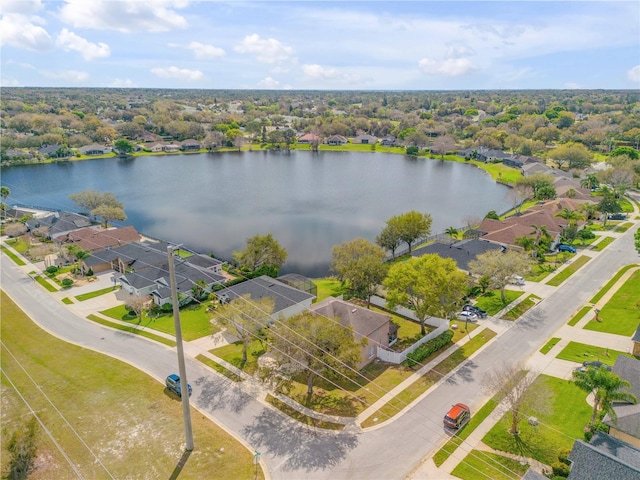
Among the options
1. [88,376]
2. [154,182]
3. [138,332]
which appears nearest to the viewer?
[88,376]

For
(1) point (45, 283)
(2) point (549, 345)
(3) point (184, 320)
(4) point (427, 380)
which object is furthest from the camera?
(1) point (45, 283)

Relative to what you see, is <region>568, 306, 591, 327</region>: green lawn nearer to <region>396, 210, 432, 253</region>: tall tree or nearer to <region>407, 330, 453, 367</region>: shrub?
<region>407, 330, 453, 367</region>: shrub

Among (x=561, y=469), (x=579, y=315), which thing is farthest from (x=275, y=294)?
(x=579, y=315)

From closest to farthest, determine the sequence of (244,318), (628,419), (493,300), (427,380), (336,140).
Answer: (628,419)
(427,380)
(244,318)
(493,300)
(336,140)

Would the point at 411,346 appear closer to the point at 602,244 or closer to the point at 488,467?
the point at 488,467

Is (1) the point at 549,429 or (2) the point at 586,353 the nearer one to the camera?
(1) the point at 549,429

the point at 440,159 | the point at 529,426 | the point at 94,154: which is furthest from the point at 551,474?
the point at 94,154

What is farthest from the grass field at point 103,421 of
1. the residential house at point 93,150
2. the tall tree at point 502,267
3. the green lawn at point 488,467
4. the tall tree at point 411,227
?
the residential house at point 93,150

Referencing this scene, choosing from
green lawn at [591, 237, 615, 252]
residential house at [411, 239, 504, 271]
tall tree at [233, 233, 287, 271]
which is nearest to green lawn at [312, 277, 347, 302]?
tall tree at [233, 233, 287, 271]

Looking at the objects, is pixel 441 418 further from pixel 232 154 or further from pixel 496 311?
pixel 232 154
